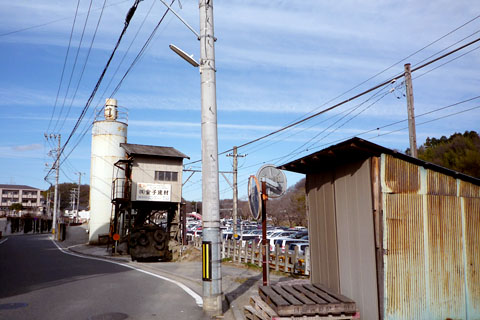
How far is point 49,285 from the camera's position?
35.6 feet

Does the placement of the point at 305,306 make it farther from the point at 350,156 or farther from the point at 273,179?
the point at 273,179

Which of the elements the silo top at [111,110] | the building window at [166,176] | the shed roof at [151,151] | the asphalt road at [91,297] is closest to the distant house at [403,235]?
the asphalt road at [91,297]

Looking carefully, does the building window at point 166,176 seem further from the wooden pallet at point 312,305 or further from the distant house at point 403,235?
the wooden pallet at point 312,305

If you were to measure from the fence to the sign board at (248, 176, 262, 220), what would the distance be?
3244 millimetres

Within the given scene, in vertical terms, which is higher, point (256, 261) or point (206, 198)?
point (206, 198)

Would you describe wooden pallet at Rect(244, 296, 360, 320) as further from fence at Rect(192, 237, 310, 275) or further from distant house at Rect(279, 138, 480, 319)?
fence at Rect(192, 237, 310, 275)

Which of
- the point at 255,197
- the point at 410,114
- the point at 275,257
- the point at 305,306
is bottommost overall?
the point at 275,257

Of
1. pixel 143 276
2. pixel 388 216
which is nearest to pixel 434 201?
pixel 388 216

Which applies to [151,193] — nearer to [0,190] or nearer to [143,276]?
[143,276]

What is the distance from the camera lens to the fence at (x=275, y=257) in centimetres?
1372

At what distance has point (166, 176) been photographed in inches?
1042

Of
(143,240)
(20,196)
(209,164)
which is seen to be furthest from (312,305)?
(20,196)

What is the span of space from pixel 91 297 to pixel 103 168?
2631cm

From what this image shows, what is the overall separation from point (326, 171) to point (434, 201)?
1998mm
